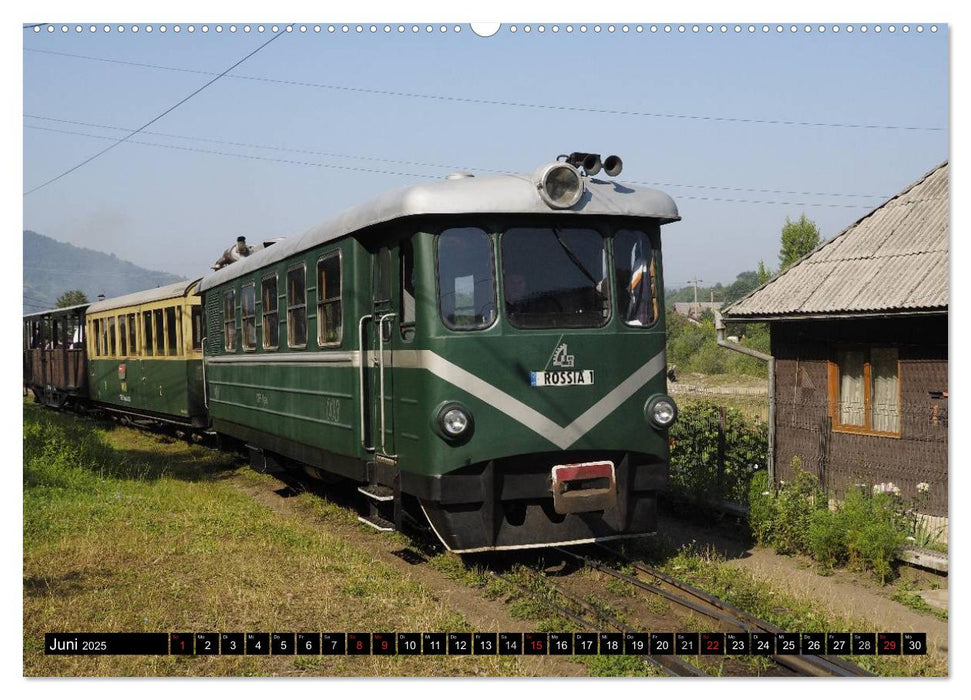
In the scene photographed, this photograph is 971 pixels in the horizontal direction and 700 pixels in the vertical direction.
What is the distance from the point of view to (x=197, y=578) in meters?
8.00

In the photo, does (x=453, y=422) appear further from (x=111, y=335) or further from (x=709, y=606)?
(x=111, y=335)

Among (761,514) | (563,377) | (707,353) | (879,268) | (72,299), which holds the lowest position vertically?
(761,514)

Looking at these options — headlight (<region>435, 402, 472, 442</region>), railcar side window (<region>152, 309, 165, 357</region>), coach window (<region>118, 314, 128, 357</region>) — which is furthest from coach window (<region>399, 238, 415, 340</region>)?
coach window (<region>118, 314, 128, 357</region>)

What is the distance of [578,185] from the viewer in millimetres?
7469

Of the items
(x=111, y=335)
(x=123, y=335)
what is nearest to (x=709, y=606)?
(x=123, y=335)

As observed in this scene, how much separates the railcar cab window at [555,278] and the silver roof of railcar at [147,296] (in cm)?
1035

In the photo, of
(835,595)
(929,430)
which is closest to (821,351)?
(929,430)

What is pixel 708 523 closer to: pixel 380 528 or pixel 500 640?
pixel 380 528

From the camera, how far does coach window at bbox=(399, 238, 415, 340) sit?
7648 mm

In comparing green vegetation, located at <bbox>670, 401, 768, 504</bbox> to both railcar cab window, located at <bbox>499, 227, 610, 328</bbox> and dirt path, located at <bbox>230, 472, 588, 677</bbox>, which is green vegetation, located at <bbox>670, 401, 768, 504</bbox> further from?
railcar cab window, located at <bbox>499, 227, 610, 328</bbox>

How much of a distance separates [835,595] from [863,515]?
1.22 metres

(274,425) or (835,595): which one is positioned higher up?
(274,425)

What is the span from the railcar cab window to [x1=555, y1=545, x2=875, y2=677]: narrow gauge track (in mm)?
2004

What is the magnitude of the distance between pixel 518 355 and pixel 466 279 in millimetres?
704
